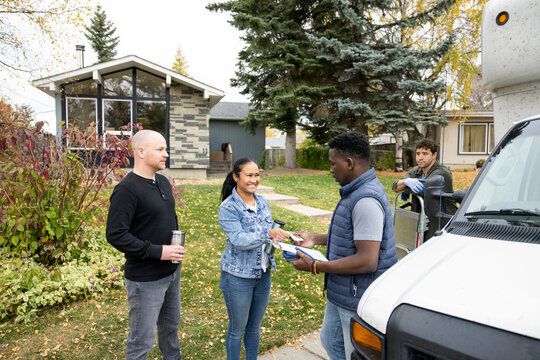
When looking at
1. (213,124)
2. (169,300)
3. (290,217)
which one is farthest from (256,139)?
(169,300)

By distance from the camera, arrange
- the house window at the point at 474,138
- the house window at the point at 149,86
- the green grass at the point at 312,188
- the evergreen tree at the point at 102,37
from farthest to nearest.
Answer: the evergreen tree at the point at 102,37, the house window at the point at 474,138, the house window at the point at 149,86, the green grass at the point at 312,188

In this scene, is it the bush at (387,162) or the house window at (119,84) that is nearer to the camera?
the house window at (119,84)

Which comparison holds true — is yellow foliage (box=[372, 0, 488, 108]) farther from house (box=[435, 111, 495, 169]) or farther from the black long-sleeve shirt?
the black long-sleeve shirt

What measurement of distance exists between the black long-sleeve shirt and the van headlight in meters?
1.40

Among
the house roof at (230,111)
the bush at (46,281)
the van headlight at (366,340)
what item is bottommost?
the bush at (46,281)

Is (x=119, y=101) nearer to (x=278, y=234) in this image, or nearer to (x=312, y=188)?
(x=312, y=188)

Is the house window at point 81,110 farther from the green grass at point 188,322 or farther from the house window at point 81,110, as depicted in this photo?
the green grass at point 188,322

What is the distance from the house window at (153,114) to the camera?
15.6 m

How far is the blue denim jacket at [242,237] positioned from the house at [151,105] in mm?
13031

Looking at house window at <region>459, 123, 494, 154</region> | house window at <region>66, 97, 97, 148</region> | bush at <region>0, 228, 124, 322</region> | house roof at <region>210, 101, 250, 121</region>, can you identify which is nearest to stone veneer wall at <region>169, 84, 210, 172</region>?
house window at <region>66, 97, 97, 148</region>

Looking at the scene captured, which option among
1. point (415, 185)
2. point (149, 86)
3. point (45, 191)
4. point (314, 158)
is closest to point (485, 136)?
point (314, 158)

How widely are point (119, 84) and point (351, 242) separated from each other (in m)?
15.5

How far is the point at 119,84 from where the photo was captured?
15344 mm

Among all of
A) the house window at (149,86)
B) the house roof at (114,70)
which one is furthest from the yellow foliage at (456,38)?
the house window at (149,86)
